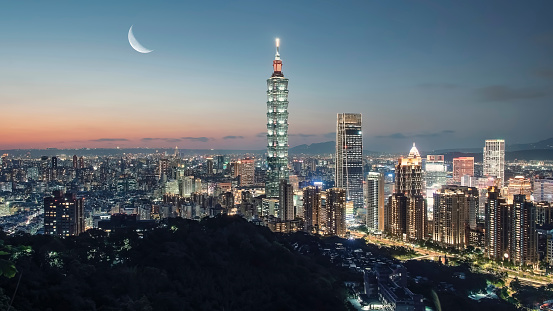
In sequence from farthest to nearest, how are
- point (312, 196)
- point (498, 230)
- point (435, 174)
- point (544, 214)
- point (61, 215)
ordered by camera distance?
point (435, 174), point (312, 196), point (61, 215), point (544, 214), point (498, 230)

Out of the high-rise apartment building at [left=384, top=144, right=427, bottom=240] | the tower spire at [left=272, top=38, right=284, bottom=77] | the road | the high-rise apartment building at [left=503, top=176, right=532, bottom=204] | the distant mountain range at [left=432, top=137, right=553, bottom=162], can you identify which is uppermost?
the tower spire at [left=272, top=38, right=284, bottom=77]

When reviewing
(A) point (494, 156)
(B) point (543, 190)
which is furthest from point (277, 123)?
(A) point (494, 156)

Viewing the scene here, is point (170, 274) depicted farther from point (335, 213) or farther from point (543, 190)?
point (543, 190)

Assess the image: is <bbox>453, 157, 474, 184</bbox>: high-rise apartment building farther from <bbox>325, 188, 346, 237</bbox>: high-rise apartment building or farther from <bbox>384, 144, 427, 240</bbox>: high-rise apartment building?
<bbox>325, 188, 346, 237</bbox>: high-rise apartment building

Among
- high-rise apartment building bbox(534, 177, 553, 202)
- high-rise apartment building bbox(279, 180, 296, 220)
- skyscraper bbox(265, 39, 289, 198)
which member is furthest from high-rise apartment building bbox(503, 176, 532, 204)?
skyscraper bbox(265, 39, 289, 198)

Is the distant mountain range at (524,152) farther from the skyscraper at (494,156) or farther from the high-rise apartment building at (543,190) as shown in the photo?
the high-rise apartment building at (543,190)

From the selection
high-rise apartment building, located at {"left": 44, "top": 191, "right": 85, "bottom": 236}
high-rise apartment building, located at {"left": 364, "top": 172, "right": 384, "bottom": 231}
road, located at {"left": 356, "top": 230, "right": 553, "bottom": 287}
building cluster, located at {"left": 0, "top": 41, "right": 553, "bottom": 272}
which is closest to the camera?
road, located at {"left": 356, "top": 230, "right": 553, "bottom": 287}

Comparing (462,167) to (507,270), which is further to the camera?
(462,167)

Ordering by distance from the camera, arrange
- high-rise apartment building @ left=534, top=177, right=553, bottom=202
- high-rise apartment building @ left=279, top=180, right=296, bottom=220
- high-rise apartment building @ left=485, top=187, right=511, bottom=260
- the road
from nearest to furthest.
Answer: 1. the road
2. high-rise apartment building @ left=485, top=187, right=511, bottom=260
3. high-rise apartment building @ left=279, top=180, right=296, bottom=220
4. high-rise apartment building @ left=534, top=177, right=553, bottom=202
